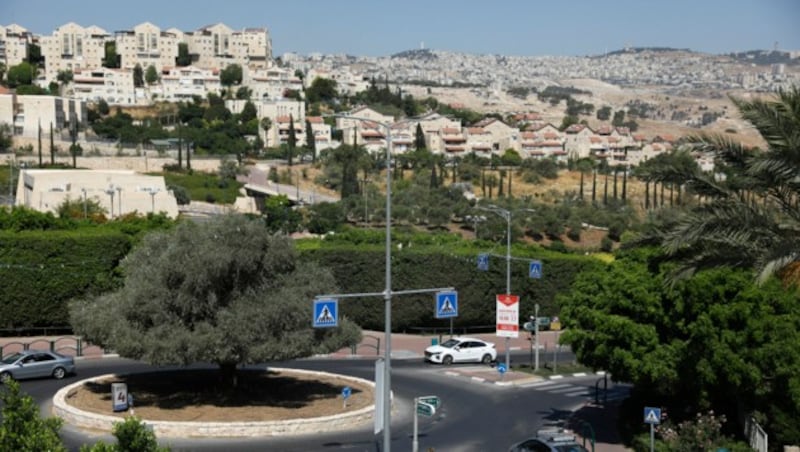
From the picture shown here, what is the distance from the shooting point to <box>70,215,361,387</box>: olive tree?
27.7m

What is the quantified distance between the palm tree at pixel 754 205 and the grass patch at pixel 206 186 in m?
89.0

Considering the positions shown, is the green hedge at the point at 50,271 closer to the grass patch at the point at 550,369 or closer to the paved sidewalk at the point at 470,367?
the paved sidewalk at the point at 470,367

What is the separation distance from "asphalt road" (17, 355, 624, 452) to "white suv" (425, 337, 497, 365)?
65 cm

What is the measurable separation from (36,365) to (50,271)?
1176 centimetres

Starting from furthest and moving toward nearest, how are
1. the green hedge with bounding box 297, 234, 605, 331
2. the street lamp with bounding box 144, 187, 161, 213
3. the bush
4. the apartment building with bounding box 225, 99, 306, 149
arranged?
the apartment building with bounding box 225, 99, 306, 149, the bush, the street lamp with bounding box 144, 187, 161, 213, the green hedge with bounding box 297, 234, 605, 331

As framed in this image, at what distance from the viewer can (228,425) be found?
26.0 metres

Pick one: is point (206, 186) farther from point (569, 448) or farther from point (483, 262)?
point (569, 448)

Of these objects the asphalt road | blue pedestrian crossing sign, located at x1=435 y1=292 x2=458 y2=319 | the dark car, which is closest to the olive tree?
the asphalt road

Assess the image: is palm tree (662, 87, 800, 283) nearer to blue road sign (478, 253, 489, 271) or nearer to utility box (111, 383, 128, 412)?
utility box (111, 383, 128, 412)

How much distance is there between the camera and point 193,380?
108 ft

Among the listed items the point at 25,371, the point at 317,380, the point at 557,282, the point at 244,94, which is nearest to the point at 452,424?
the point at 317,380

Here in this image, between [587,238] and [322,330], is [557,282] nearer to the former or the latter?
[322,330]

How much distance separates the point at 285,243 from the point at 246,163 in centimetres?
10672

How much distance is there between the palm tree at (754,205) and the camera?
20.2 metres
